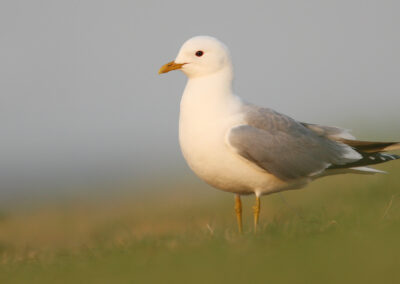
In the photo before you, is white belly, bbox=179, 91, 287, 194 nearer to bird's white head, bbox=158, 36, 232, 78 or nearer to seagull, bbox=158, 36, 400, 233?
seagull, bbox=158, 36, 400, 233

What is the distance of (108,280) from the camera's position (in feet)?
20.6

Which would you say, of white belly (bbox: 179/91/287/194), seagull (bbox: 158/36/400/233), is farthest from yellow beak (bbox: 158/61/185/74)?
white belly (bbox: 179/91/287/194)

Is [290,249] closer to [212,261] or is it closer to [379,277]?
[212,261]

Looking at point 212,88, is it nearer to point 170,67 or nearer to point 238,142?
point 170,67

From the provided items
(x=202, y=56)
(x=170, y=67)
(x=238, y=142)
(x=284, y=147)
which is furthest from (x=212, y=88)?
(x=284, y=147)

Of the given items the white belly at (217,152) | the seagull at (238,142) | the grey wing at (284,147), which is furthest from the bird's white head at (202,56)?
the grey wing at (284,147)

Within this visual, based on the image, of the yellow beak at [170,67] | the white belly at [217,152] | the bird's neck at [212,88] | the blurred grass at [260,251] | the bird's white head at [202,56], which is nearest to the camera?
the blurred grass at [260,251]

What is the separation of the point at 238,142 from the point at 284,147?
77cm

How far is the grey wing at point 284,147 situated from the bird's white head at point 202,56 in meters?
0.72

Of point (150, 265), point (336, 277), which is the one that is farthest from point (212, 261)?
point (336, 277)

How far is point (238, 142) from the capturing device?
7.67 meters

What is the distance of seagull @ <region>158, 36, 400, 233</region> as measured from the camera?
7754 mm

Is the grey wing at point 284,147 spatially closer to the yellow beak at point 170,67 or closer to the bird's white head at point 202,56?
the bird's white head at point 202,56

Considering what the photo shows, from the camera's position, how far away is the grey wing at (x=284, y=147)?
7.77 m
